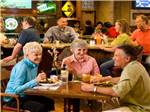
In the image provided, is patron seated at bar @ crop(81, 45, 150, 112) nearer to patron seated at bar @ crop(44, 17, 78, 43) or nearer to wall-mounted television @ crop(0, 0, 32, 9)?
patron seated at bar @ crop(44, 17, 78, 43)

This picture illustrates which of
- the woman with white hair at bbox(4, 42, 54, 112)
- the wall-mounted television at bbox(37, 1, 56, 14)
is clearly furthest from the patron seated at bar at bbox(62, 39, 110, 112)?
the wall-mounted television at bbox(37, 1, 56, 14)

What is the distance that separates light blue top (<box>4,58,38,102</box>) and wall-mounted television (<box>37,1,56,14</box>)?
6254 millimetres

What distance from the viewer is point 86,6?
38.6ft

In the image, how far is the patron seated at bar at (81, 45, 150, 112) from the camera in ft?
10.8

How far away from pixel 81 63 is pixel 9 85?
3.25 ft

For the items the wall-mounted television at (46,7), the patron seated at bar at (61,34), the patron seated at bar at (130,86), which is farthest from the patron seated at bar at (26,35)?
the wall-mounted television at (46,7)

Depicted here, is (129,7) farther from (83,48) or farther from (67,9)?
(83,48)

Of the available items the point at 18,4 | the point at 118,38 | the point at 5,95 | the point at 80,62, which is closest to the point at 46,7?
the point at 18,4

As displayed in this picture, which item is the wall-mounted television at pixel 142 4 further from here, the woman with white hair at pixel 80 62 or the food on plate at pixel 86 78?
the food on plate at pixel 86 78

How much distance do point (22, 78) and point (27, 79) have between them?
0.29 ft

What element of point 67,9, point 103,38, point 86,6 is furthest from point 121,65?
point 86,6

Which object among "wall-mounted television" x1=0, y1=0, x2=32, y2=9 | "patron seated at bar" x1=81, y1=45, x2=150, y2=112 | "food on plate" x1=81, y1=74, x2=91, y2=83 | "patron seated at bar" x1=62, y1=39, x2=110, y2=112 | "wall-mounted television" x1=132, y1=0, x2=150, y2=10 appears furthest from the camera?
"wall-mounted television" x1=132, y1=0, x2=150, y2=10

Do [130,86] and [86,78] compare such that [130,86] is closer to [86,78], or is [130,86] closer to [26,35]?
[86,78]

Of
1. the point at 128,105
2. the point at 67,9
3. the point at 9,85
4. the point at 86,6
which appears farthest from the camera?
the point at 86,6
